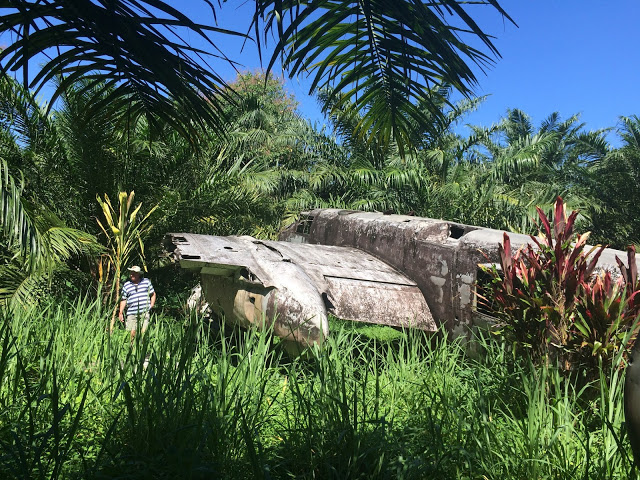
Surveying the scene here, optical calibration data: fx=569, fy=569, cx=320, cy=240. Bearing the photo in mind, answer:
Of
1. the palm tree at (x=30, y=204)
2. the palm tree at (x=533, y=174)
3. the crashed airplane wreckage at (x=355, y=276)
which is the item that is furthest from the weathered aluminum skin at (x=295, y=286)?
the palm tree at (x=533, y=174)

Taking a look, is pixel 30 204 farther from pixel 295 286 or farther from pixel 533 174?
pixel 533 174

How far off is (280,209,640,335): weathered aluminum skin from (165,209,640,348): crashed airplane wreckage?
11mm

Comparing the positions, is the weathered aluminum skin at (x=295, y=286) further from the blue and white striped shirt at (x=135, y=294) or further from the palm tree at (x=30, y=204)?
the palm tree at (x=30, y=204)

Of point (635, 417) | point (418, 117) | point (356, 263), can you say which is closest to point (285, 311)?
point (356, 263)

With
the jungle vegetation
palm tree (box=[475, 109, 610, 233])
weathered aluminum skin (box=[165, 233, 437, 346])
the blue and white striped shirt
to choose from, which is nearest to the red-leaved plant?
the jungle vegetation

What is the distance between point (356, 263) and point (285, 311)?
2.00 meters

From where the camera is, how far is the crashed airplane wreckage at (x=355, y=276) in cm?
537

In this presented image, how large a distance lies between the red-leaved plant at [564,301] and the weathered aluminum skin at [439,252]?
0.79 metres

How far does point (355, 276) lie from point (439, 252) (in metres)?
0.99

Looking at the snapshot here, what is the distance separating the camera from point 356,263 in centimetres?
707

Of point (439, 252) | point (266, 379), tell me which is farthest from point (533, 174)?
point (266, 379)

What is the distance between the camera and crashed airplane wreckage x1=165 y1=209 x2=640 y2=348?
17.6 ft

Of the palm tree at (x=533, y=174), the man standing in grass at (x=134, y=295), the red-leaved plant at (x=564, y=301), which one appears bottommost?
the man standing in grass at (x=134, y=295)

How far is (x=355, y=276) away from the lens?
6.55 meters
